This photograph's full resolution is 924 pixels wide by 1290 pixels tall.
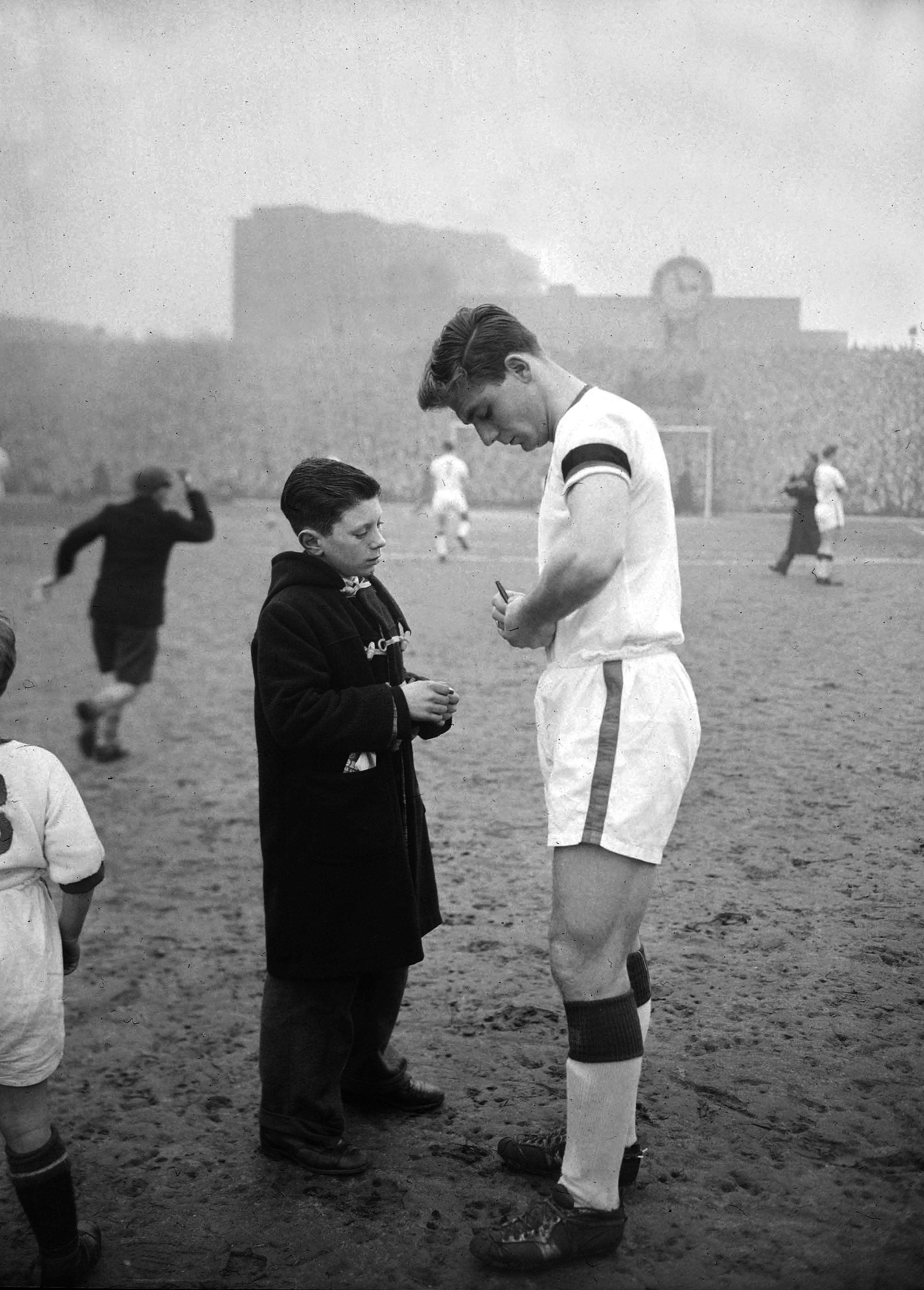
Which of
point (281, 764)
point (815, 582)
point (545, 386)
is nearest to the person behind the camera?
point (545, 386)

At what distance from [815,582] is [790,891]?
0.92 m

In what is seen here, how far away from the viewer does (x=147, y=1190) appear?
2.29m

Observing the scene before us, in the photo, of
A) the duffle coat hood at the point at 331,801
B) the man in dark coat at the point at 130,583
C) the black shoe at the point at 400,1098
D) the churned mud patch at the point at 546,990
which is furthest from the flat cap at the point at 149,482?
the black shoe at the point at 400,1098

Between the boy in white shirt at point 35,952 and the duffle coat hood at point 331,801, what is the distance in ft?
1.35

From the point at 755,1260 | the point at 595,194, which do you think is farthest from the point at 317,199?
the point at 755,1260

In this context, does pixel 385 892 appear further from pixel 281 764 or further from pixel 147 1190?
pixel 147 1190

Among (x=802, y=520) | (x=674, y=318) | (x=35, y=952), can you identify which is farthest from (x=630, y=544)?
(x=674, y=318)

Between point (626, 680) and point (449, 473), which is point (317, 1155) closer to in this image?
point (626, 680)

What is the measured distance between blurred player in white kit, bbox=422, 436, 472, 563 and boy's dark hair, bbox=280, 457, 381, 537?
3.24m

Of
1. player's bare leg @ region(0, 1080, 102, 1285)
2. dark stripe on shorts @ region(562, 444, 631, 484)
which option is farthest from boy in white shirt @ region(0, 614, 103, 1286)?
dark stripe on shorts @ region(562, 444, 631, 484)

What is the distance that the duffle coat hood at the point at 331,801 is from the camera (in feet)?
7.19

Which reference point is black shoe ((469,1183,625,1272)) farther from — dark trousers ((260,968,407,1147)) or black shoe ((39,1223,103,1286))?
black shoe ((39,1223,103,1286))

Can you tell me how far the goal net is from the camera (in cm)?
397

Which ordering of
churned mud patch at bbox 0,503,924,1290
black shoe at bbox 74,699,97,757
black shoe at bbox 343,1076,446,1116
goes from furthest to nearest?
black shoe at bbox 74,699,97,757 → black shoe at bbox 343,1076,446,1116 → churned mud patch at bbox 0,503,924,1290
